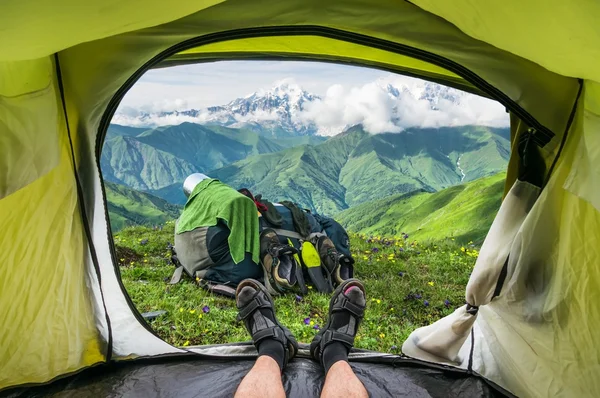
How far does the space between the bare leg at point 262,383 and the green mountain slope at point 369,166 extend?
10935 cm

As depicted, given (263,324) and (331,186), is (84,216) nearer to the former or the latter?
(263,324)

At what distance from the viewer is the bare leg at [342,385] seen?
174cm

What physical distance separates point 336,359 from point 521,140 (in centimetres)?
120

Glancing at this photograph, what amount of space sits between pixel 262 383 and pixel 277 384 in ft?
0.19

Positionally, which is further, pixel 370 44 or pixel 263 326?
pixel 263 326

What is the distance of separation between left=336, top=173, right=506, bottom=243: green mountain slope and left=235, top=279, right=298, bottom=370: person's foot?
16.2 metres

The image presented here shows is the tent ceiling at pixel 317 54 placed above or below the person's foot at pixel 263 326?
above

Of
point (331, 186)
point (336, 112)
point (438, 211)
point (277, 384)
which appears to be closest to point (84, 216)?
point (277, 384)

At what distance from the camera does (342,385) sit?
70.4 inches

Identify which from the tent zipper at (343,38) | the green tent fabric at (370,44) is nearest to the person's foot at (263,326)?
the green tent fabric at (370,44)

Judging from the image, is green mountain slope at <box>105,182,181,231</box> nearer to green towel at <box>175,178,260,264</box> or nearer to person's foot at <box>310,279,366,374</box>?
green towel at <box>175,178,260,264</box>

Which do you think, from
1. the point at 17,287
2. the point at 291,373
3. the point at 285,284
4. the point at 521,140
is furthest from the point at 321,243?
the point at 17,287

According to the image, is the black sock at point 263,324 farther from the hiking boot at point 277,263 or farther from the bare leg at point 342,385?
the hiking boot at point 277,263

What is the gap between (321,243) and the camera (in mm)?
3873
